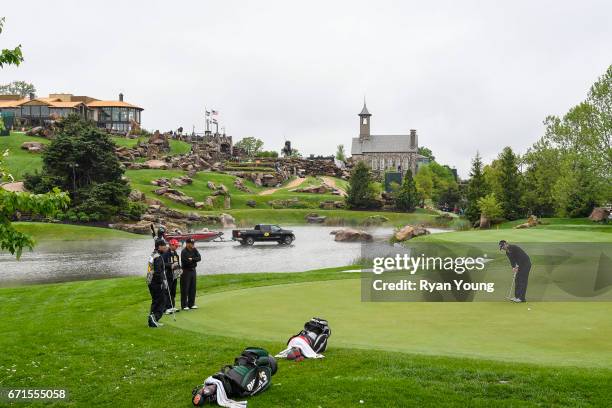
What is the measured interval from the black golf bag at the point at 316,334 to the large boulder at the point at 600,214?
67.6 metres

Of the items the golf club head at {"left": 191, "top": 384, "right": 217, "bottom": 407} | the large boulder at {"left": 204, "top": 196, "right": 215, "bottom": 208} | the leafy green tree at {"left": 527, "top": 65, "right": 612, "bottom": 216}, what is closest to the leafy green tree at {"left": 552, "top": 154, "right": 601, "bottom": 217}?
the leafy green tree at {"left": 527, "top": 65, "right": 612, "bottom": 216}

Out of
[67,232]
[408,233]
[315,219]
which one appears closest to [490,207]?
[408,233]

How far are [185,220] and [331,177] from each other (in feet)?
250

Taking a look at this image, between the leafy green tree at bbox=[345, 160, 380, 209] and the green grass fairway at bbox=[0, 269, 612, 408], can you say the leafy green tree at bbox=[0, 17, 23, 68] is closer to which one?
the green grass fairway at bbox=[0, 269, 612, 408]

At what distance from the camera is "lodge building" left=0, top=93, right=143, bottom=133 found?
495 ft

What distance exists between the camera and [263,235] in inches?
2442

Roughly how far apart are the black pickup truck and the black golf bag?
49.0 metres

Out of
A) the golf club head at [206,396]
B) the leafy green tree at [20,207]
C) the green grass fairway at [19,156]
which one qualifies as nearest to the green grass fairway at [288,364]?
the golf club head at [206,396]

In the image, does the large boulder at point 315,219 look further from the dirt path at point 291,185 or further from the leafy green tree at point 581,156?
the leafy green tree at point 581,156

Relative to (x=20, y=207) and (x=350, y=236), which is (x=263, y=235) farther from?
(x=20, y=207)

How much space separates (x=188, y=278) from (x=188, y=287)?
280mm

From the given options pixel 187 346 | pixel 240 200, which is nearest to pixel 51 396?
pixel 187 346

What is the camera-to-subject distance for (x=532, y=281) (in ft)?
72.7

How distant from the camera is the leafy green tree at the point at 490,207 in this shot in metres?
82.1
